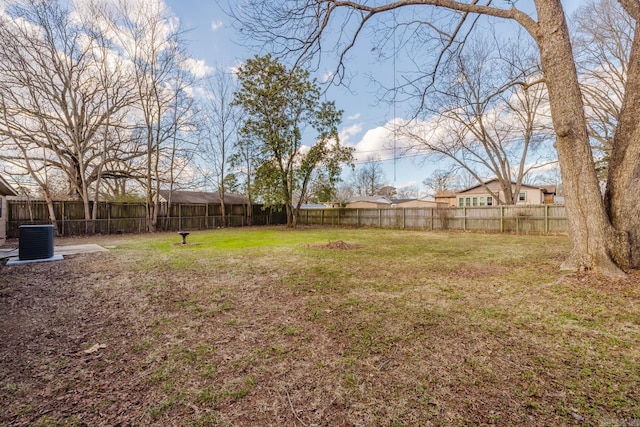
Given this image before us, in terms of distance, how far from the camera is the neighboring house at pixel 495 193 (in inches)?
1013

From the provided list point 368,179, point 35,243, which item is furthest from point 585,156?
point 368,179

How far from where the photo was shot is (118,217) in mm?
13836

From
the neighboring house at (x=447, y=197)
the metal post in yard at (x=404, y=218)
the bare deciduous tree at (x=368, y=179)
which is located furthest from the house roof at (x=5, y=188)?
Answer: the bare deciduous tree at (x=368, y=179)

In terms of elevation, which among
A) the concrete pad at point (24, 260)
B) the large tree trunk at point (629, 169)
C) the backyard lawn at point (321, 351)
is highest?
→ the large tree trunk at point (629, 169)

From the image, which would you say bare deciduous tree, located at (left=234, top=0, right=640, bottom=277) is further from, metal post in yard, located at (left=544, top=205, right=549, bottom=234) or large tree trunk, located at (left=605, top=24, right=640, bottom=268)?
metal post in yard, located at (left=544, top=205, right=549, bottom=234)

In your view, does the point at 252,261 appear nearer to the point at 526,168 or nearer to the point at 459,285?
the point at 459,285

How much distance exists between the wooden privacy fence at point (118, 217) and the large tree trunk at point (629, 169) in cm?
1742

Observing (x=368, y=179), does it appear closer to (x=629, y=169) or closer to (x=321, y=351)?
(x=629, y=169)

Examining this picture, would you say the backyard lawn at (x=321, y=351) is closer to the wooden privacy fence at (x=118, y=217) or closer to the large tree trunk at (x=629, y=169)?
the large tree trunk at (x=629, y=169)

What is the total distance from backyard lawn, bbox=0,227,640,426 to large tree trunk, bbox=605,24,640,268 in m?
0.71

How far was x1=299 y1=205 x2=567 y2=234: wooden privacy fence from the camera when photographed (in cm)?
1296

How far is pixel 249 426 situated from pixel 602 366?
257cm

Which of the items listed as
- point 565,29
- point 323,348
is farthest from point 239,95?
point 323,348

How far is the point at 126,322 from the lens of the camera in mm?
3020
